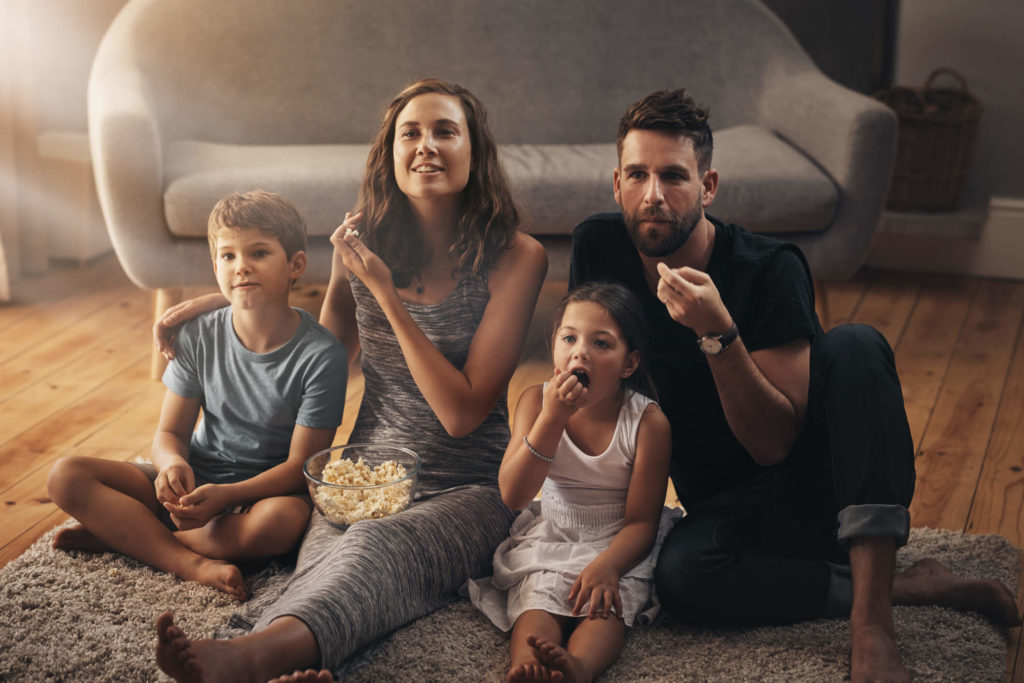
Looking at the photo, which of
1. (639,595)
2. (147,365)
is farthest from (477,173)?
(147,365)

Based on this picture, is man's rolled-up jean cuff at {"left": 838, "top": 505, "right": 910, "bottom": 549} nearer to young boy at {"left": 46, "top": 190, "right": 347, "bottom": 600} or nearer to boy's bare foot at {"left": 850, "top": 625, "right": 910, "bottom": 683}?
boy's bare foot at {"left": 850, "top": 625, "right": 910, "bottom": 683}

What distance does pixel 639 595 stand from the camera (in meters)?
1.49

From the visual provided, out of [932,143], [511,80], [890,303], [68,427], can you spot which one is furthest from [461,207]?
[932,143]

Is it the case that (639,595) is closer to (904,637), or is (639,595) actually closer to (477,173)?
(904,637)

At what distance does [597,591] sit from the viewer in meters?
1.40

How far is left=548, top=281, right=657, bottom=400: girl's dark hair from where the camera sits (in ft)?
4.81

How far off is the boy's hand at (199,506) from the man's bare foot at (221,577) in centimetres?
8

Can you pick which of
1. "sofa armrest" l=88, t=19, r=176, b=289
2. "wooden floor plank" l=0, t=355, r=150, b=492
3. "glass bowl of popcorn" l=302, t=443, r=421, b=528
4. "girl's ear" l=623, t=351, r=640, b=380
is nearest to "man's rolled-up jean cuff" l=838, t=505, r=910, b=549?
"girl's ear" l=623, t=351, r=640, b=380

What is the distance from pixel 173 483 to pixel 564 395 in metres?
0.61

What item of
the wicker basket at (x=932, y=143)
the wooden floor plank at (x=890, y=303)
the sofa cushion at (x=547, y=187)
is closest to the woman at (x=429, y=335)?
the sofa cushion at (x=547, y=187)

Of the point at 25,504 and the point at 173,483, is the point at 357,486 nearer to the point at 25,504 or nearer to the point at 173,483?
the point at 173,483

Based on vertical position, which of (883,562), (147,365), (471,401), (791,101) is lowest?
(147,365)

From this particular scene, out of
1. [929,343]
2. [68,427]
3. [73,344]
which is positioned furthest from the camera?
[929,343]

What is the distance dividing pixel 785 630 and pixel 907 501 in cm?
27
